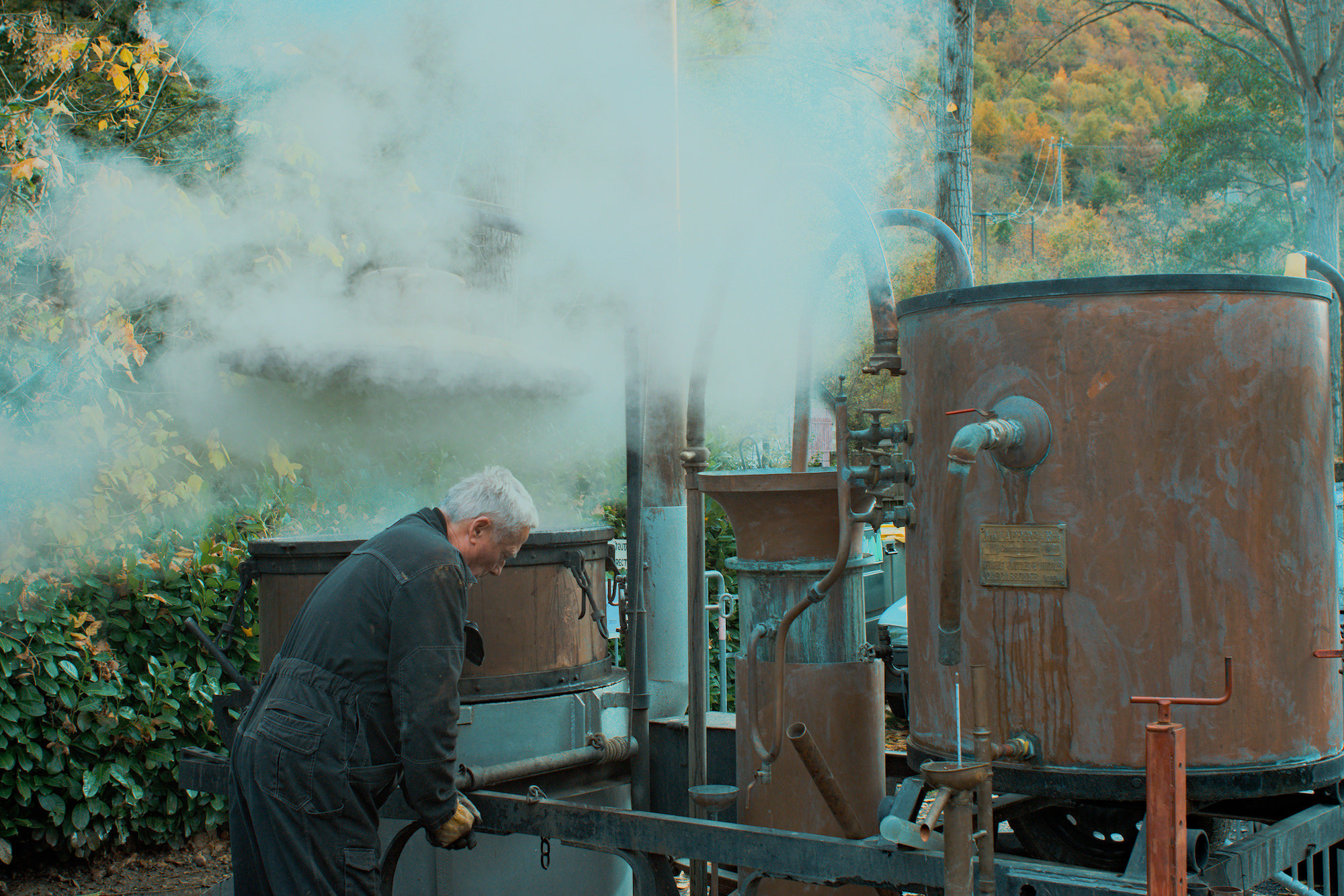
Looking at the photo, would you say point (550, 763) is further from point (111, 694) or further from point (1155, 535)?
point (111, 694)

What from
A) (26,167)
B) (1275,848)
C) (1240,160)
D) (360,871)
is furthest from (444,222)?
(1240,160)

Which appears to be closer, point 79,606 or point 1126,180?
point 79,606

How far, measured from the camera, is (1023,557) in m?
2.47

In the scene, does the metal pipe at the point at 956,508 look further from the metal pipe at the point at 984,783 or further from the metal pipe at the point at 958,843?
the metal pipe at the point at 958,843

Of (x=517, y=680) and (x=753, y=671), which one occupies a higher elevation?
(x=753, y=671)

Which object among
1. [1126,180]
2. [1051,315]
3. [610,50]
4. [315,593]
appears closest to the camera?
[1051,315]

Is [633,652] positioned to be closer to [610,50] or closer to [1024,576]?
[1024,576]

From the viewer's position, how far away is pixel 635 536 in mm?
3924

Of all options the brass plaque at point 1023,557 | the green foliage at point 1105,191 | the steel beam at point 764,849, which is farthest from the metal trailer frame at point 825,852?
the green foliage at point 1105,191

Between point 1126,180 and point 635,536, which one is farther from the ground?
point 1126,180

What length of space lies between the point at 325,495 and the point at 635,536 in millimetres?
3162

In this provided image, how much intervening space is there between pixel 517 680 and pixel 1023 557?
6.38 ft

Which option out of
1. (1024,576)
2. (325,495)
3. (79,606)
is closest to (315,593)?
(1024,576)

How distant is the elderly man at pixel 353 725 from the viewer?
269 cm
